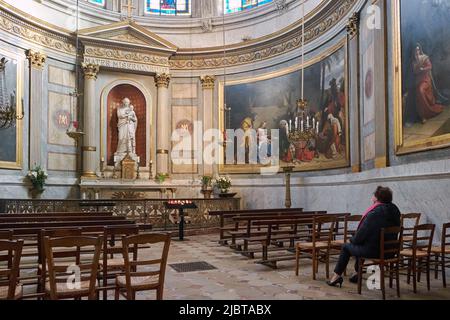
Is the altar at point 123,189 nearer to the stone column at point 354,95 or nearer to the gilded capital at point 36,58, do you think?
the gilded capital at point 36,58

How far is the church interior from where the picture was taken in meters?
5.89

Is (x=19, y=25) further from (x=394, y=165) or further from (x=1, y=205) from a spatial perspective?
(x=394, y=165)

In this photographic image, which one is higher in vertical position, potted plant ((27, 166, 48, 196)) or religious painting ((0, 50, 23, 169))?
religious painting ((0, 50, 23, 169))

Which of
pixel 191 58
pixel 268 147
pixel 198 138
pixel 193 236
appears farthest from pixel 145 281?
pixel 191 58

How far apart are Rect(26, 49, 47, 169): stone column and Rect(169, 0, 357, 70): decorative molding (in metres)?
5.54

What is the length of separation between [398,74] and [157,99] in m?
11.3

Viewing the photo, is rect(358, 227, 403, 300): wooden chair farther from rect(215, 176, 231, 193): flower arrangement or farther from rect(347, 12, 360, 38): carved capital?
rect(215, 176, 231, 193): flower arrangement

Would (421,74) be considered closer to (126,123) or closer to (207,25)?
(126,123)

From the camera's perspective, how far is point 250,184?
16.7 meters

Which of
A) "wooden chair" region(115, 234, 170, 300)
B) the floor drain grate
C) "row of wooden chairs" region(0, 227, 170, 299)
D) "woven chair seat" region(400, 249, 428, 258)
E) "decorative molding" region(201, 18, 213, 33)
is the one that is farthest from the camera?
"decorative molding" region(201, 18, 213, 33)

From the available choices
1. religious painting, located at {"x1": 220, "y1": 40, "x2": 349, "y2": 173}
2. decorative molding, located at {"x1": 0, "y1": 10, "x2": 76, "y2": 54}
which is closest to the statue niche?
decorative molding, located at {"x1": 0, "y1": 10, "x2": 76, "y2": 54}

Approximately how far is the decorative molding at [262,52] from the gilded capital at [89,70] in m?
3.37

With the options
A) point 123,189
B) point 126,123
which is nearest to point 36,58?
point 126,123

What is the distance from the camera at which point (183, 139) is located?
18.2 m
